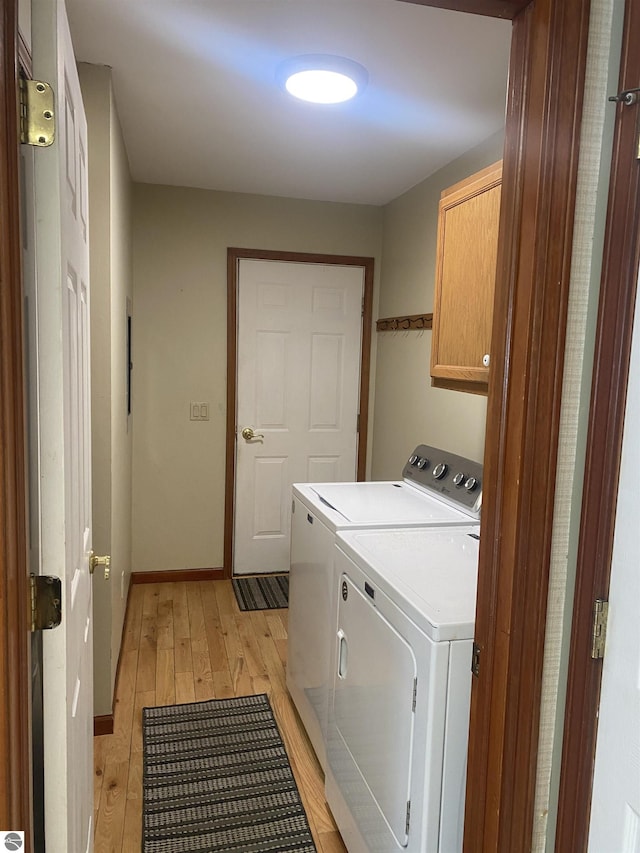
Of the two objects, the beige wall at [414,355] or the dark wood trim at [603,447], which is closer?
the dark wood trim at [603,447]

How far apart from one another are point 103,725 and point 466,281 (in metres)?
2.14

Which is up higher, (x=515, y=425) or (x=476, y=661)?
(x=515, y=425)

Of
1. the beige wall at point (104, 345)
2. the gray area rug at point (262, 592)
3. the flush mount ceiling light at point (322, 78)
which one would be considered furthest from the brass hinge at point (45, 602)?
the gray area rug at point (262, 592)

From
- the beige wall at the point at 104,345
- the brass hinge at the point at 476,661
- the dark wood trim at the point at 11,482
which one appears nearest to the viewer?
the dark wood trim at the point at 11,482

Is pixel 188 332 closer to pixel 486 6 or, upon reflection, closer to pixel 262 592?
pixel 262 592

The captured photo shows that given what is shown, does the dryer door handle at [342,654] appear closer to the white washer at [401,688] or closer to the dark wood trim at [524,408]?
the white washer at [401,688]

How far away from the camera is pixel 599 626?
1.01 m

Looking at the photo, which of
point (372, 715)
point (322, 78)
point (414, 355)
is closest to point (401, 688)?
point (372, 715)

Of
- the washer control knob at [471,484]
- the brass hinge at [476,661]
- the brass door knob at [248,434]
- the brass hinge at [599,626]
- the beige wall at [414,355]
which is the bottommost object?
the brass hinge at [476,661]

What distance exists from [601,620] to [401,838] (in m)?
0.85

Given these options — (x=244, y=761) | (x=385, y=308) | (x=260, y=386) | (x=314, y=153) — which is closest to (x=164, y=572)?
(x=260, y=386)

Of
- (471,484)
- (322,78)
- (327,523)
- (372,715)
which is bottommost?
(372,715)

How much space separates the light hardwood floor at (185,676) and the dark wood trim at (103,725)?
3cm

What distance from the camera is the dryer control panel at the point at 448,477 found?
7.74 feet
